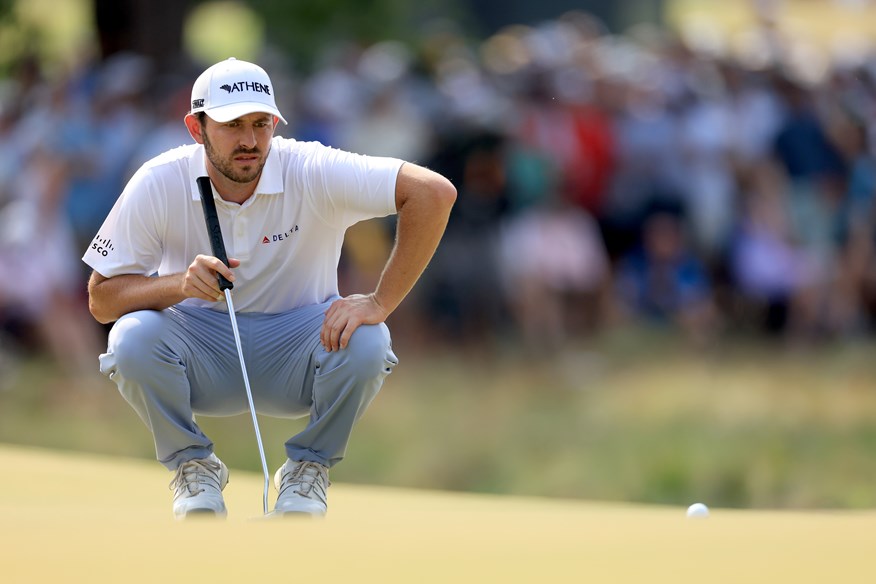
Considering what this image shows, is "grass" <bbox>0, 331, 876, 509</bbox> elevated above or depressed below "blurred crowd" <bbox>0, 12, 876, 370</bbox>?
below

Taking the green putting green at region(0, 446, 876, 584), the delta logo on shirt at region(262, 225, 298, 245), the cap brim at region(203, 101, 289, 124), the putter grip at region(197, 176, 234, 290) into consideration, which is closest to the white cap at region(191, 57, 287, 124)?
the cap brim at region(203, 101, 289, 124)

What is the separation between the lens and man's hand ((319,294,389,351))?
17.3ft

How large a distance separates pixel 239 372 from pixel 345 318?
1.57 feet

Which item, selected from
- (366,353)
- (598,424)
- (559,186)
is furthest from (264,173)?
(559,186)

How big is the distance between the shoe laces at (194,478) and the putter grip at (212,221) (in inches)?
23.7

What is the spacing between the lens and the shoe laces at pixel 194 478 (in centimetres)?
523

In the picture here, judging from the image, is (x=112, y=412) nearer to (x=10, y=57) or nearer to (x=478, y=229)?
(x=478, y=229)

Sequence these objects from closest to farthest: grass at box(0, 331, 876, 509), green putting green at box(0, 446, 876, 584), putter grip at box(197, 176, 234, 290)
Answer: green putting green at box(0, 446, 876, 584) < putter grip at box(197, 176, 234, 290) < grass at box(0, 331, 876, 509)

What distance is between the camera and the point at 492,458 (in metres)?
9.87

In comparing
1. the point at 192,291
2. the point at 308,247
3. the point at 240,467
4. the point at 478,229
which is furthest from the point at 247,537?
the point at 478,229

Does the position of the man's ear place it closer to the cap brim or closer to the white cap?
the white cap

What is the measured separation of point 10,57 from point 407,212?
8.37m

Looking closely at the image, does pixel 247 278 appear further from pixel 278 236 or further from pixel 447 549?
pixel 447 549

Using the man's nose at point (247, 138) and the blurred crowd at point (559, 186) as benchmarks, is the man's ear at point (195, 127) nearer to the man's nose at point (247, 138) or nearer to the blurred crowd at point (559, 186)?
the man's nose at point (247, 138)
